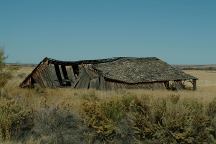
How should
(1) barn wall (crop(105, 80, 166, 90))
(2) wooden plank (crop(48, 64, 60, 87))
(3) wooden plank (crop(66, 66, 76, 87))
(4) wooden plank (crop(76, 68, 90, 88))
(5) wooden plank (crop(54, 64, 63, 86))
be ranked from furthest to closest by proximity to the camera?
(1) barn wall (crop(105, 80, 166, 90)) < (3) wooden plank (crop(66, 66, 76, 87)) < (4) wooden plank (crop(76, 68, 90, 88)) < (2) wooden plank (crop(48, 64, 60, 87)) < (5) wooden plank (crop(54, 64, 63, 86))

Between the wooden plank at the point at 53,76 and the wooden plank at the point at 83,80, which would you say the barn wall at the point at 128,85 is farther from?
the wooden plank at the point at 53,76

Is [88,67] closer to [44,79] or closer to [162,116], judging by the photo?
[44,79]

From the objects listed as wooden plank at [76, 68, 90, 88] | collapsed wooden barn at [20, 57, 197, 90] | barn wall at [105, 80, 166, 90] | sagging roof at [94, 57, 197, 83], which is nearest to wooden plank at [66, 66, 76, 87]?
collapsed wooden barn at [20, 57, 197, 90]

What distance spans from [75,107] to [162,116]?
3003 millimetres

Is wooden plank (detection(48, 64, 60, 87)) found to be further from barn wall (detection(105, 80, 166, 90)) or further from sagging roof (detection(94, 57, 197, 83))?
barn wall (detection(105, 80, 166, 90))

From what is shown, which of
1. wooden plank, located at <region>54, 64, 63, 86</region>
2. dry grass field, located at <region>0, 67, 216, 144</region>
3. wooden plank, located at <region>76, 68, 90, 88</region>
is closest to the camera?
dry grass field, located at <region>0, 67, 216, 144</region>

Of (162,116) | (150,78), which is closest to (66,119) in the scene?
(162,116)

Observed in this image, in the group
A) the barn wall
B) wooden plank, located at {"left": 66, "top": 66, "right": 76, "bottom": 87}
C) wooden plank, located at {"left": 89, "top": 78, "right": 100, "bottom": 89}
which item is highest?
wooden plank, located at {"left": 66, "top": 66, "right": 76, "bottom": 87}

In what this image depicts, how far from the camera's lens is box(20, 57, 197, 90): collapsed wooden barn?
42250 mm

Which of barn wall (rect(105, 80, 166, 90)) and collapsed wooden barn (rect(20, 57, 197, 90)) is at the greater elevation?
collapsed wooden barn (rect(20, 57, 197, 90))

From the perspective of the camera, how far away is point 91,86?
42969 mm

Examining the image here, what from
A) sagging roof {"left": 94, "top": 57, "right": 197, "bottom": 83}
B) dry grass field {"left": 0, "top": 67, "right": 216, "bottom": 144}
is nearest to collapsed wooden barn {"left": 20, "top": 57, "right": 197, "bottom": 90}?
sagging roof {"left": 94, "top": 57, "right": 197, "bottom": 83}

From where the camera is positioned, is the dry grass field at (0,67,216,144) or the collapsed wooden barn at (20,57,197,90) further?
the collapsed wooden barn at (20,57,197,90)

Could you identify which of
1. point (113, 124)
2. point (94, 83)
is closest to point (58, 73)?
point (94, 83)
